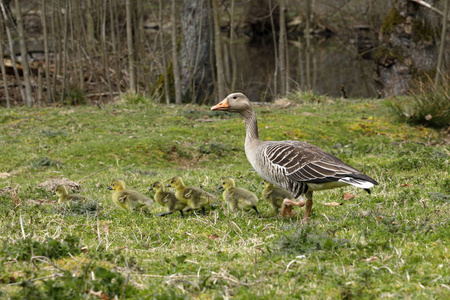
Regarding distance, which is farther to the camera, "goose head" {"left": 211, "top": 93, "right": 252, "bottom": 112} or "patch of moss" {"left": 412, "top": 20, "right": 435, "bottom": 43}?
"patch of moss" {"left": 412, "top": 20, "right": 435, "bottom": 43}

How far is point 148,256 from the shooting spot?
198 inches

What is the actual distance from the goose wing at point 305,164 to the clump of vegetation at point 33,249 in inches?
112

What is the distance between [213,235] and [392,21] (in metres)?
19.1

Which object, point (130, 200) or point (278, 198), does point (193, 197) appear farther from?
point (278, 198)

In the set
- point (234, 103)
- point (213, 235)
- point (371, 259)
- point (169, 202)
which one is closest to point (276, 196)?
point (213, 235)

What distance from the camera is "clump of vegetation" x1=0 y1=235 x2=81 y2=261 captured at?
4.70 metres

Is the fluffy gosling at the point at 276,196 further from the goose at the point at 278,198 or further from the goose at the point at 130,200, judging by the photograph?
the goose at the point at 130,200

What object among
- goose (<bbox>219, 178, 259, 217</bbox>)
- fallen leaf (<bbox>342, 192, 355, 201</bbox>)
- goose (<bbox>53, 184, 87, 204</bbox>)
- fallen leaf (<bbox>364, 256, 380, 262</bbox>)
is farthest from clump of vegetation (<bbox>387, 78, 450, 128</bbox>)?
fallen leaf (<bbox>364, 256, 380, 262</bbox>)

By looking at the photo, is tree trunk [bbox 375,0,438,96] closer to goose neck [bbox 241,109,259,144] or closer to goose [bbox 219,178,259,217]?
goose neck [bbox 241,109,259,144]

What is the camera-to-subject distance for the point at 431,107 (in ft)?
49.4

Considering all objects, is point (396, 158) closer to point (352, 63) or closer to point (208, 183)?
point (208, 183)

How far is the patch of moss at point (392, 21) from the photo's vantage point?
72.3 ft

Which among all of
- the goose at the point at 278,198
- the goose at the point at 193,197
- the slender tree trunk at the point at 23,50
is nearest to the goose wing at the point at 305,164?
the goose at the point at 278,198

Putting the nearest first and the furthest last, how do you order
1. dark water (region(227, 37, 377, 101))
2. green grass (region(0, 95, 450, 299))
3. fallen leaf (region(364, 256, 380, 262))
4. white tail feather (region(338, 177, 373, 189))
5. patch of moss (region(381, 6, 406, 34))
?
1. green grass (region(0, 95, 450, 299))
2. fallen leaf (region(364, 256, 380, 262))
3. white tail feather (region(338, 177, 373, 189))
4. patch of moss (region(381, 6, 406, 34))
5. dark water (region(227, 37, 377, 101))
